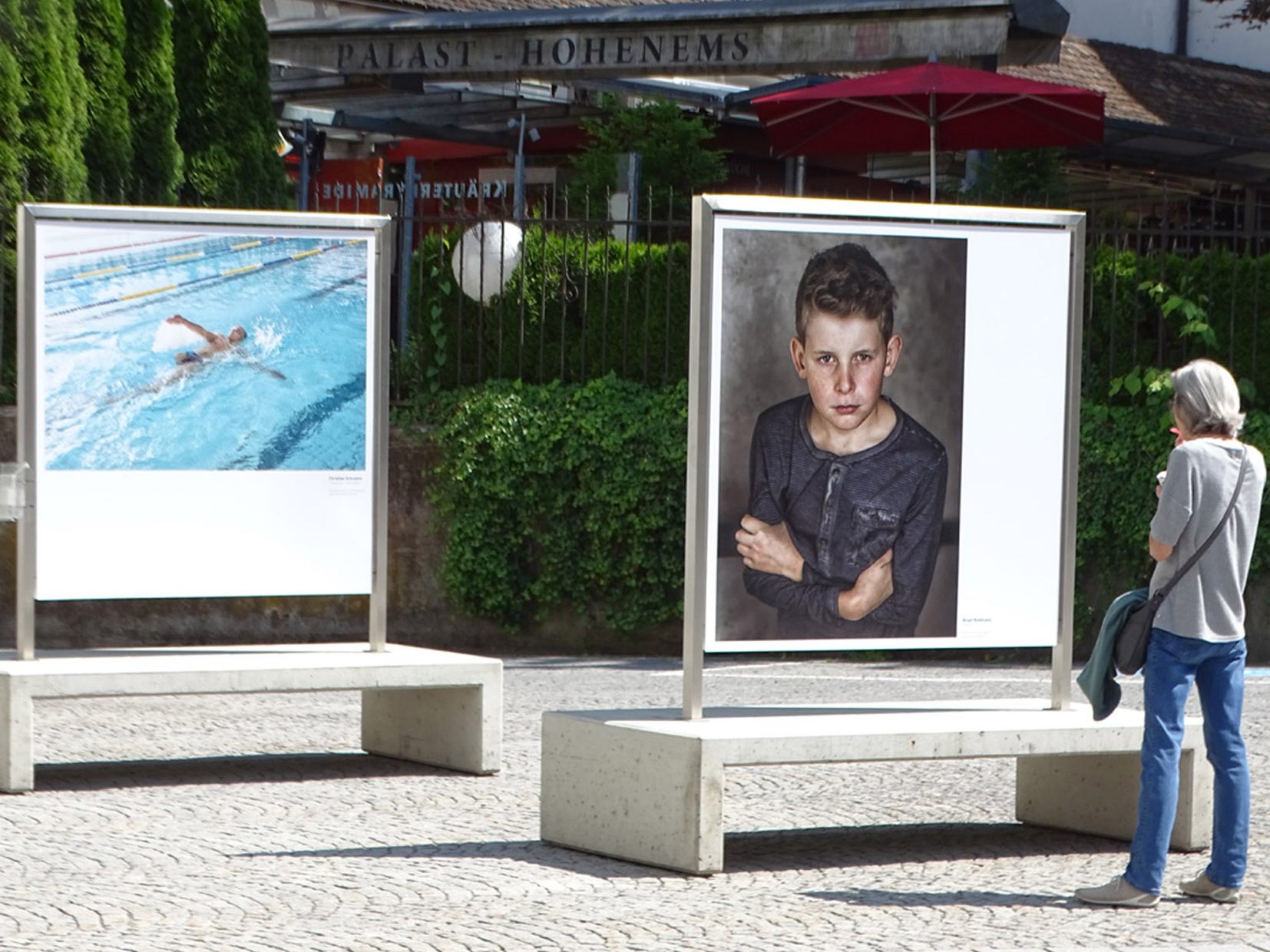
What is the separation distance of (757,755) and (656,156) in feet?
34.6

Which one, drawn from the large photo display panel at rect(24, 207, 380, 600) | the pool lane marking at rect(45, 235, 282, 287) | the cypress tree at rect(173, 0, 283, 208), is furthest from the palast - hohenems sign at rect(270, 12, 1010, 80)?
the pool lane marking at rect(45, 235, 282, 287)

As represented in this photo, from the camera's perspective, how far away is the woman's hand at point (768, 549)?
263 inches

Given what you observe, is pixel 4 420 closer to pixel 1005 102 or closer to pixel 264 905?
pixel 1005 102

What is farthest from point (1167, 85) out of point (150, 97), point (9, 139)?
point (9, 139)

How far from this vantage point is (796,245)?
665 centimetres

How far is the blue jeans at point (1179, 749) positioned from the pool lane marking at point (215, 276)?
394cm

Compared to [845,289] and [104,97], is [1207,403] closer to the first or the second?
[845,289]

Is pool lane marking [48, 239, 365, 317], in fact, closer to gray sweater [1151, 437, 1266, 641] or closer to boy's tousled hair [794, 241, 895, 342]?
boy's tousled hair [794, 241, 895, 342]

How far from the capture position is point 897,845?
700cm

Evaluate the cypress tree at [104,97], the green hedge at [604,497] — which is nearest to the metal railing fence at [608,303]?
the green hedge at [604,497]

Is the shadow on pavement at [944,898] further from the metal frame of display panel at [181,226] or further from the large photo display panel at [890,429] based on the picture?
the metal frame of display panel at [181,226]

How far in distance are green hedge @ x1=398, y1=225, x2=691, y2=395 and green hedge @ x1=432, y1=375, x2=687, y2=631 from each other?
195 mm

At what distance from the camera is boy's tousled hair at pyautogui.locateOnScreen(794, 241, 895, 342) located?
21.9 feet

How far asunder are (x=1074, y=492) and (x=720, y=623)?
133cm
